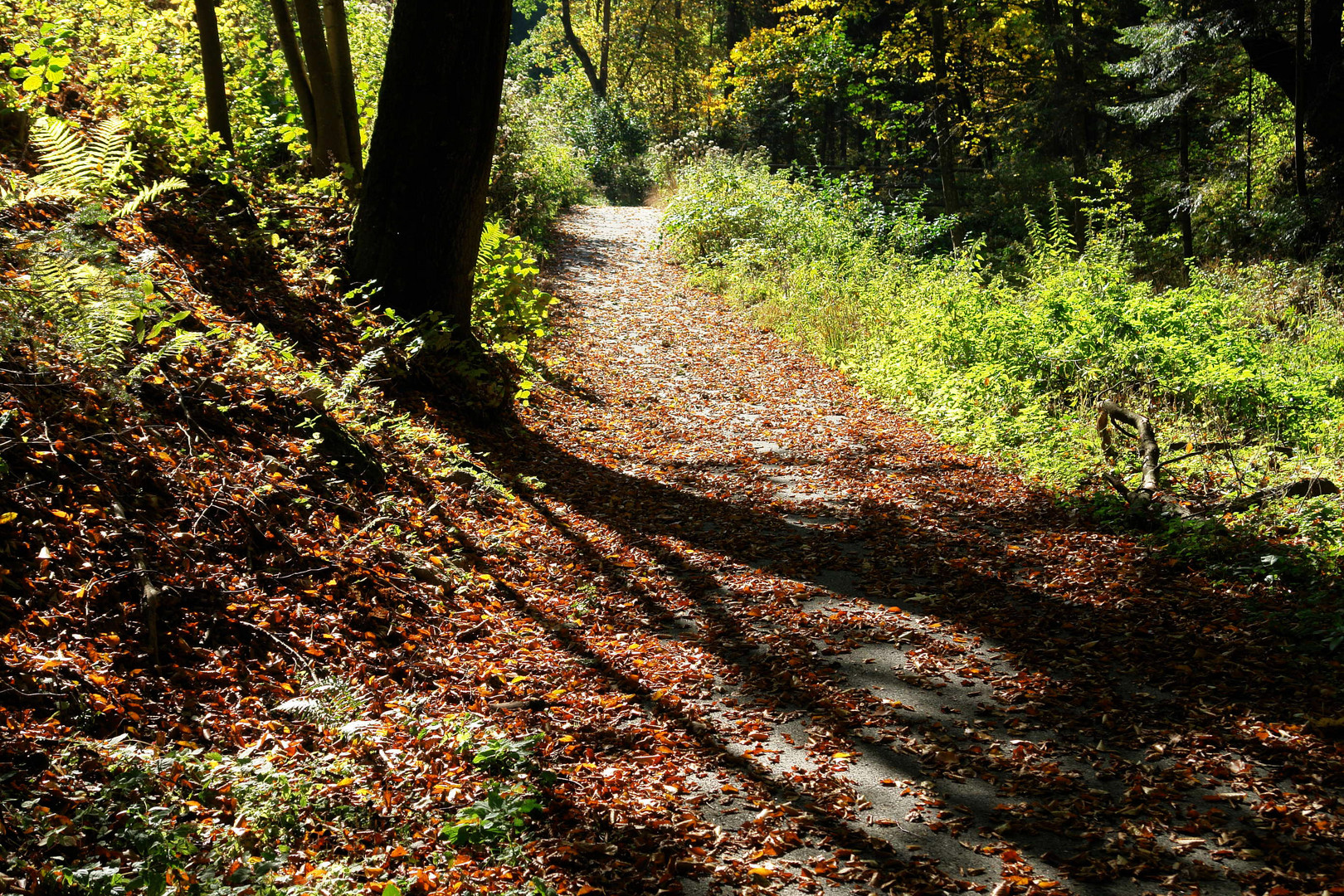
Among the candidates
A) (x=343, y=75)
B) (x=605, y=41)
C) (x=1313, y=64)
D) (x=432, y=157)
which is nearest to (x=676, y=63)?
(x=605, y=41)

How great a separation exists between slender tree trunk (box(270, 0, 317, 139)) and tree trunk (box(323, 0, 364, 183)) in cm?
28

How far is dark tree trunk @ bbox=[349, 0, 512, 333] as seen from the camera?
6.24m

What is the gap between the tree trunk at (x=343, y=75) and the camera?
295 inches

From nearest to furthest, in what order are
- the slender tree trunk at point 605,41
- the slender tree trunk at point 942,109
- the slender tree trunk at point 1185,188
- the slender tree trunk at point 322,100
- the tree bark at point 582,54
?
the slender tree trunk at point 322,100, the slender tree trunk at point 942,109, the slender tree trunk at point 1185,188, the tree bark at point 582,54, the slender tree trunk at point 605,41

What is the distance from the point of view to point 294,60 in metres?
7.57

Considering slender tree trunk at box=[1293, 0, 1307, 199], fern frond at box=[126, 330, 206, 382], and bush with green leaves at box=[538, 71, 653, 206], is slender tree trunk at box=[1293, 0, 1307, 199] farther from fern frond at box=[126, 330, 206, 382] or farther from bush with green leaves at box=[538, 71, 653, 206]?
bush with green leaves at box=[538, 71, 653, 206]

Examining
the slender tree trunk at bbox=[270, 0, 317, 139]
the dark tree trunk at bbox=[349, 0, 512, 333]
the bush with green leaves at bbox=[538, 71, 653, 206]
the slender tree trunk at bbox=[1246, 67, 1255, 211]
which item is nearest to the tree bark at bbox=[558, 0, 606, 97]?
the bush with green leaves at bbox=[538, 71, 653, 206]

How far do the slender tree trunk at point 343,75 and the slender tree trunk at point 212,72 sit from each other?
993 mm

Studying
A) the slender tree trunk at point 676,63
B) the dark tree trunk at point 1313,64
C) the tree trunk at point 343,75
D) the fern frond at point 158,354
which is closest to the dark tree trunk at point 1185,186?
the dark tree trunk at point 1313,64

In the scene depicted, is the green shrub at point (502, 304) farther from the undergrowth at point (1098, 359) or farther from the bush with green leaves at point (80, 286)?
→ the undergrowth at point (1098, 359)

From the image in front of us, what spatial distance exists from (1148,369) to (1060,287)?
5.91 ft

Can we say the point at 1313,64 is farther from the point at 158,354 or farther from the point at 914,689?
the point at 158,354

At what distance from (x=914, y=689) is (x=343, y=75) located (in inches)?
293

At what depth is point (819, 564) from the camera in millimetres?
5066
